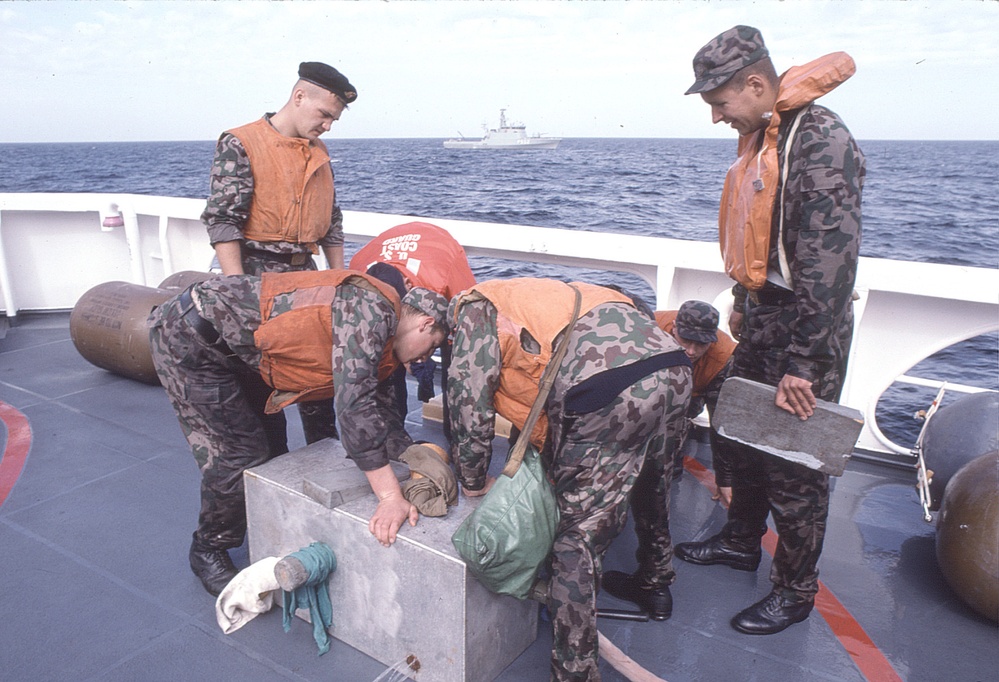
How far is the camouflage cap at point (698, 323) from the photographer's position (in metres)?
3.15

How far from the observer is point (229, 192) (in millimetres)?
3195

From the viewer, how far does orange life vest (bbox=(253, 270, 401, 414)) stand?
7.55 ft

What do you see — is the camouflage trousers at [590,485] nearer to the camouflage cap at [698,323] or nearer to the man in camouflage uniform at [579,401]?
the man in camouflage uniform at [579,401]

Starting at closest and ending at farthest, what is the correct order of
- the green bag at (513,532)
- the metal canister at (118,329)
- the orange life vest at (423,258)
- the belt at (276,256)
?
the green bag at (513,532) → the orange life vest at (423,258) → the belt at (276,256) → the metal canister at (118,329)

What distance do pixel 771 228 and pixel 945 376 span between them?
1318 centimetres

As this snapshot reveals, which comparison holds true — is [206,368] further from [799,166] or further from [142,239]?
[142,239]

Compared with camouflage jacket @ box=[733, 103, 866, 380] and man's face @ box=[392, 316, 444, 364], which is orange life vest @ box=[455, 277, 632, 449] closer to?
man's face @ box=[392, 316, 444, 364]

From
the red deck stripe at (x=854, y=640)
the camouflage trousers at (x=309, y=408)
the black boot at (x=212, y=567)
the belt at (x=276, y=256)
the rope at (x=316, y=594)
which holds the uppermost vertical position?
the belt at (x=276, y=256)

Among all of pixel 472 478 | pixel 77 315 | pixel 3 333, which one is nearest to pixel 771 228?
pixel 472 478

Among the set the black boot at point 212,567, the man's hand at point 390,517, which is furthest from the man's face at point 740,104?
the black boot at point 212,567

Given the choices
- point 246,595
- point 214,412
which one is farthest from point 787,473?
point 214,412

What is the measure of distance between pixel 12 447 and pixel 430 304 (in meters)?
3.30

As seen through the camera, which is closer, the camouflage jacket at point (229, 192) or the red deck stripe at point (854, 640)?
the red deck stripe at point (854, 640)

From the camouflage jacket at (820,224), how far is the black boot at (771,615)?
3.16 ft
